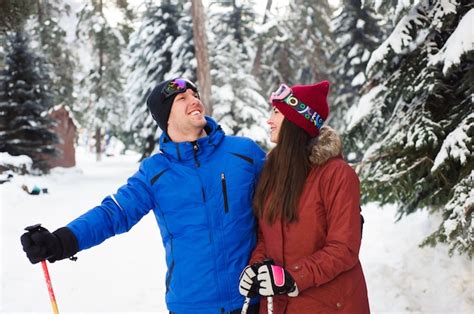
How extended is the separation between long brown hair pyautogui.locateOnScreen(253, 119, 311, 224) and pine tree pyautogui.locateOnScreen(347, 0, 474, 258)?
2296 mm

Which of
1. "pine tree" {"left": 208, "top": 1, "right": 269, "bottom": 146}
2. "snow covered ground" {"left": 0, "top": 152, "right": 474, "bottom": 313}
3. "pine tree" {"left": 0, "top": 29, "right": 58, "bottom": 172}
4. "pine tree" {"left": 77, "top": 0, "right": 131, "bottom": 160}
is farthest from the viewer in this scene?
"pine tree" {"left": 77, "top": 0, "right": 131, "bottom": 160}

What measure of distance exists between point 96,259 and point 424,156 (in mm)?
5583

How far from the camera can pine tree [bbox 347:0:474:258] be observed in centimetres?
452

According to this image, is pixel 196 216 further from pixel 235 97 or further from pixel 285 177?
pixel 235 97

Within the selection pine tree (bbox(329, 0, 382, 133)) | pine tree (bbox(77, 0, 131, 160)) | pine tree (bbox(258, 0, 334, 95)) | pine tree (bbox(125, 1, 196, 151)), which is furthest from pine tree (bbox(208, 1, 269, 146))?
pine tree (bbox(77, 0, 131, 160))

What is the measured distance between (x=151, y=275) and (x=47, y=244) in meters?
5.01

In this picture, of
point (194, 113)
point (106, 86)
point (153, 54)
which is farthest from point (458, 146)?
point (106, 86)

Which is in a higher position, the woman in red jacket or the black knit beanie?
the black knit beanie

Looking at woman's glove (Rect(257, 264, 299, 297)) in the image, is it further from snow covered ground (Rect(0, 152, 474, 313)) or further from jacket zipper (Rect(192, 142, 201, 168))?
snow covered ground (Rect(0, 152, 474, 313))

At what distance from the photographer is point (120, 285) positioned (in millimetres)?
7035

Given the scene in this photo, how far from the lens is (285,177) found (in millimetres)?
2717

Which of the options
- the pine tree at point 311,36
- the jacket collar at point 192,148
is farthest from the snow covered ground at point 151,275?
the pine tree at point 311,36

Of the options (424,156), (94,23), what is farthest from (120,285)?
(94,23)

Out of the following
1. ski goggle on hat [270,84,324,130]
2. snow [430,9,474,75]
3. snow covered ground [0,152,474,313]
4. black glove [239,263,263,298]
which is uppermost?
snow [430,9,474,75]
